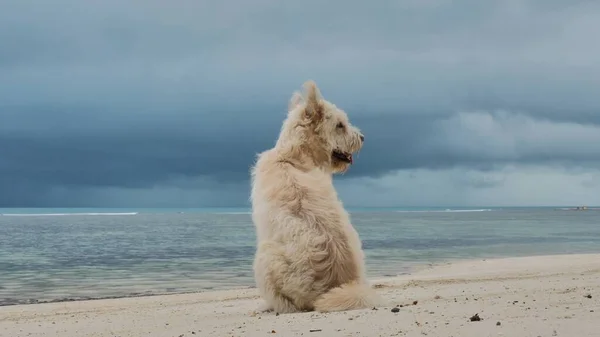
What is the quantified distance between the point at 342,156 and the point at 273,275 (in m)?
1.67

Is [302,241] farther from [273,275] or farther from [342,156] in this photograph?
[342,156]

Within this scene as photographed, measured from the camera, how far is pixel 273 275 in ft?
21.1

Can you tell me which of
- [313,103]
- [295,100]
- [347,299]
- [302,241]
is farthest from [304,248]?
[295,100]

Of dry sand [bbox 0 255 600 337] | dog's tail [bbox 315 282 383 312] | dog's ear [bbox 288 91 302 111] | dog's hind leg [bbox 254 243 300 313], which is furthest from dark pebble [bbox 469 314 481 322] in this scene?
dog's ear [bbox 288 91 302 111]

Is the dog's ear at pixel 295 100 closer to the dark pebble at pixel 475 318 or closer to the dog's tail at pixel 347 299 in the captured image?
the dog's tail at pixel 347 299

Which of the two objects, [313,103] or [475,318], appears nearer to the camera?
[475,318]

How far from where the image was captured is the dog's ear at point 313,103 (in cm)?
712

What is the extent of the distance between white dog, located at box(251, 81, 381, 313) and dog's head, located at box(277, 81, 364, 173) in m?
0.08

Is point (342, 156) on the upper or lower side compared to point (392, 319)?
upper

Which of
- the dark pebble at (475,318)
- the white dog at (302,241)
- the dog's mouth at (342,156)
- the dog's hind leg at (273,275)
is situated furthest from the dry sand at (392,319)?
the dog's mouth at (342,156)

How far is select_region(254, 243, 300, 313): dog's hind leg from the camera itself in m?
6.36

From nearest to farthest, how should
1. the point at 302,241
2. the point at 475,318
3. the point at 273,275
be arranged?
the point at 475,318
the point at 302,241
the point at 273,275

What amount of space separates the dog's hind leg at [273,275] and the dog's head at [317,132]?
45.1 inches

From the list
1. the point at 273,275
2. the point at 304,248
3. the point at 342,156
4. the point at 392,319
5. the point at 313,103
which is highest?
the point at 313,103
